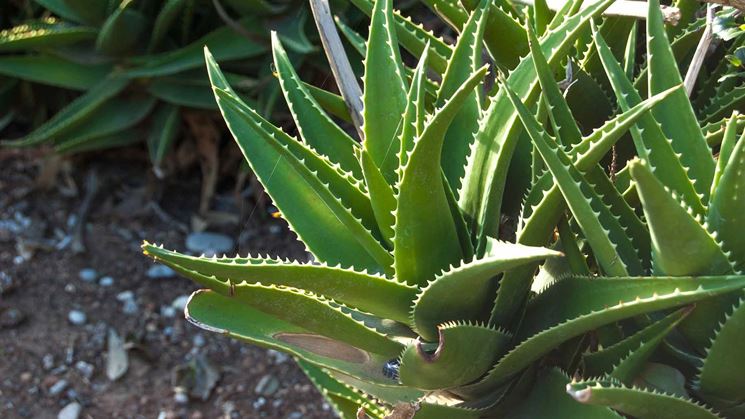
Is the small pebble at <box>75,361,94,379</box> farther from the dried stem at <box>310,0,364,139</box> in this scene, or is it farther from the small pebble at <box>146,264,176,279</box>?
the dried stem at <box>310,0,364,139</box>

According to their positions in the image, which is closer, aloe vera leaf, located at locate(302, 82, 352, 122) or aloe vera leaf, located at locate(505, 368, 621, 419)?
aloe vera leaf, located at locate(505, 368, 621, 419)

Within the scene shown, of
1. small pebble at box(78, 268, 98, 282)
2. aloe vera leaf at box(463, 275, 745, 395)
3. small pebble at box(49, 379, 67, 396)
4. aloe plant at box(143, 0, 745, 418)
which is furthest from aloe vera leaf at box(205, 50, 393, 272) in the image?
small pebble at box(78, 268, 98, 282)

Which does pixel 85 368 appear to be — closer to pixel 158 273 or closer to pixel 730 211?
pixel 158 273

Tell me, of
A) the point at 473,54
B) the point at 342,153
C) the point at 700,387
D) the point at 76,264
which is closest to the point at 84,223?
the point at 76,264

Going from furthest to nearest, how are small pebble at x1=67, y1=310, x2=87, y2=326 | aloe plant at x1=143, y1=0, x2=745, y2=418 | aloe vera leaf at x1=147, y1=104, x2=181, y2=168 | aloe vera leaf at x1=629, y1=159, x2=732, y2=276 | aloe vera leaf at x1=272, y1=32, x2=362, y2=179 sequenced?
aloe vera leaf at x1=147, y1=104, x2=181, y2=168 → small pebble at x1=67, y1=310, x2=87, y2=326 → aloe vera leaf at x1=272, y1=32, x2=362, y2=179 → aloe plant at x1=143, y1=0, x2=745, y2=418 → aloe vera leaf at x1=629, y1=159, x2=732, y2=276

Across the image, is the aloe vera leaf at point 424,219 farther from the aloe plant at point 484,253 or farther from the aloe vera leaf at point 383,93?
the aloe vera leaf at point 383,93

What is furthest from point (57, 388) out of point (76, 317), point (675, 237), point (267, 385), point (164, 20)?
point (675, 237)

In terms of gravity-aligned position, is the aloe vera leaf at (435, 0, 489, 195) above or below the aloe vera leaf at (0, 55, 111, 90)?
above
